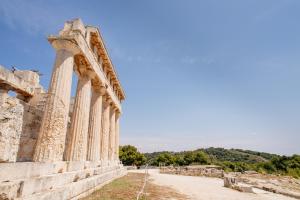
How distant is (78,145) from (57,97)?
11.9 feet

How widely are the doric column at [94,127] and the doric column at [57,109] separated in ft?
21.5

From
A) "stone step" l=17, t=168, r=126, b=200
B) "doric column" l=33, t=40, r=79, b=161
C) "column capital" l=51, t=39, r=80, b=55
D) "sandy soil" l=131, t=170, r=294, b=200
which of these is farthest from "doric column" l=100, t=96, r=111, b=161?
"column capital" l=51, t=39, r=80, b=55

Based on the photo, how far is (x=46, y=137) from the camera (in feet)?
30.3

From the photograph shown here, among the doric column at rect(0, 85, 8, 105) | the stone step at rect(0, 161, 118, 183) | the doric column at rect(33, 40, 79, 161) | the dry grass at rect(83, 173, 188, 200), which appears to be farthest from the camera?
the doric column at rect(0, 85, 8, 105)

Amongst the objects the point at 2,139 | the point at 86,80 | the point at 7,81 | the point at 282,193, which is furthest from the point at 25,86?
the point at 282,193

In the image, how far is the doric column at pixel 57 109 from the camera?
29.9ft

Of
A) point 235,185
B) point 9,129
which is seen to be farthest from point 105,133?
point 9,129

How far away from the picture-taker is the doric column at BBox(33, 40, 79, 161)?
9.11 meters

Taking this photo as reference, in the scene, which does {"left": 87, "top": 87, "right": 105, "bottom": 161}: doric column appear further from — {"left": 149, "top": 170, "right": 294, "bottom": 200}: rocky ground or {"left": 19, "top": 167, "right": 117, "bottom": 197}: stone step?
{"left": 149, "top": 170, "right": 294, "bottom": 200}: rocky ground

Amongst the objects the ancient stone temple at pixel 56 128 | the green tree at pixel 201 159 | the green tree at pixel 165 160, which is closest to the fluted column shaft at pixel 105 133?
the ancient stone temple at pixel 56 128

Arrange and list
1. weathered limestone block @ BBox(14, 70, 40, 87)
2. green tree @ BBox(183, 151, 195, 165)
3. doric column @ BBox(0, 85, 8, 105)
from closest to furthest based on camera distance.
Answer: doric column @ BBox(0, 85, 8, 105) < weathered limestone block @ BBox(14, 70, 40, 87) < green tree @ BBox(183, 151, 195, 165)

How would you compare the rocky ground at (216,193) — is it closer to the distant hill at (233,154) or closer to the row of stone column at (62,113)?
the row of stone column at (62,113)

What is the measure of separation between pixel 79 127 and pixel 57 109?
3.05 m

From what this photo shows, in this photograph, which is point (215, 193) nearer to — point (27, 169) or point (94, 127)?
point (94, 127)
